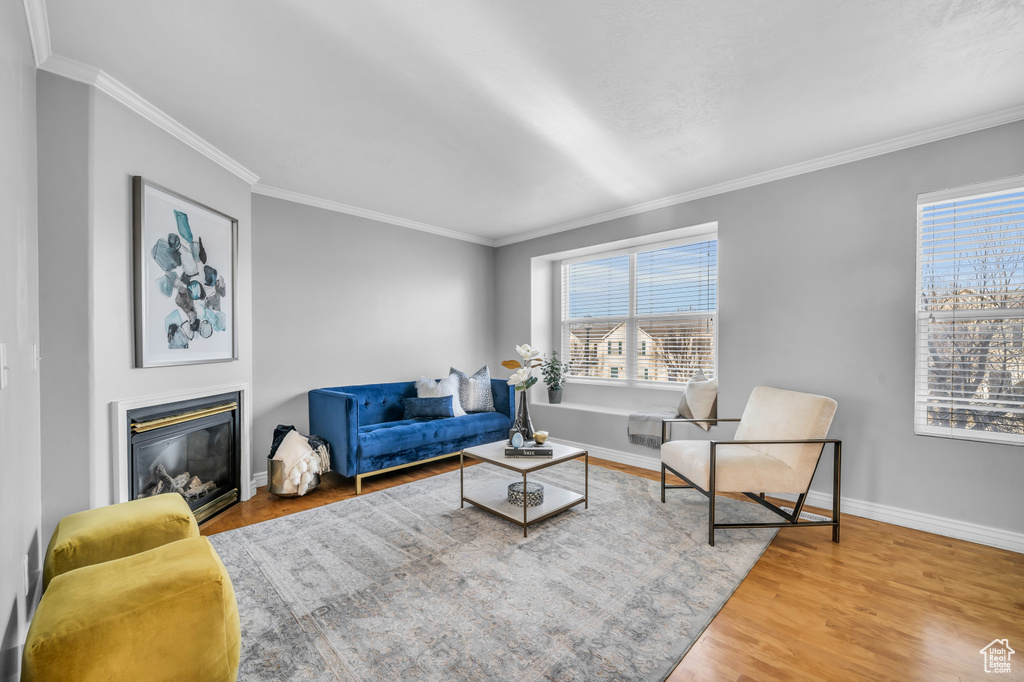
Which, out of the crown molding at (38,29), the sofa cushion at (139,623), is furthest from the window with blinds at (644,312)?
the crown molding at (38,29)

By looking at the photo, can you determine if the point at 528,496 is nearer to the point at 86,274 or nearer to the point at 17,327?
the point at 17,327

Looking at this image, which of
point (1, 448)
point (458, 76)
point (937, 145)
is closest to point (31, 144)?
point (1, 448)

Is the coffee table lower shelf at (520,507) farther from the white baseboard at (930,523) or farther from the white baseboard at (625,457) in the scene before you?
the white baseboard at (930,523)

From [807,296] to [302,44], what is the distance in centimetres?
361

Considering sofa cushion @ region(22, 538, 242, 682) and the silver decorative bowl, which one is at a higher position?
sofa cushion @ region(22, 538, 242, 682)

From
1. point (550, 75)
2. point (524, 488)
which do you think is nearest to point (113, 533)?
point (524, 488)

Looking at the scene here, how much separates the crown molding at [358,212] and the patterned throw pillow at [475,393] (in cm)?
172

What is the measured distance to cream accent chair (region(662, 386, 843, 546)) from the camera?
2.65 m

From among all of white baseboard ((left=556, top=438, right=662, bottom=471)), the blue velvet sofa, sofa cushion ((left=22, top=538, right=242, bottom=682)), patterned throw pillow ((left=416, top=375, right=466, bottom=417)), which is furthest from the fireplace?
white baseboard ((left=556, top=438, right=662, bottom=471))

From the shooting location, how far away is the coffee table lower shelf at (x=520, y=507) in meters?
2.85

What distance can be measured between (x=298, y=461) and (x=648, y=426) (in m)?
3.13

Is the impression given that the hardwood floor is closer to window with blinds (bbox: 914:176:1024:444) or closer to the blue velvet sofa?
window with blinds (bbox: 914:176:1024:444)

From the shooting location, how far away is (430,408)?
14.3 ft

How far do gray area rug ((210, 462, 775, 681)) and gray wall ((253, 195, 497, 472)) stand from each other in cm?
140
